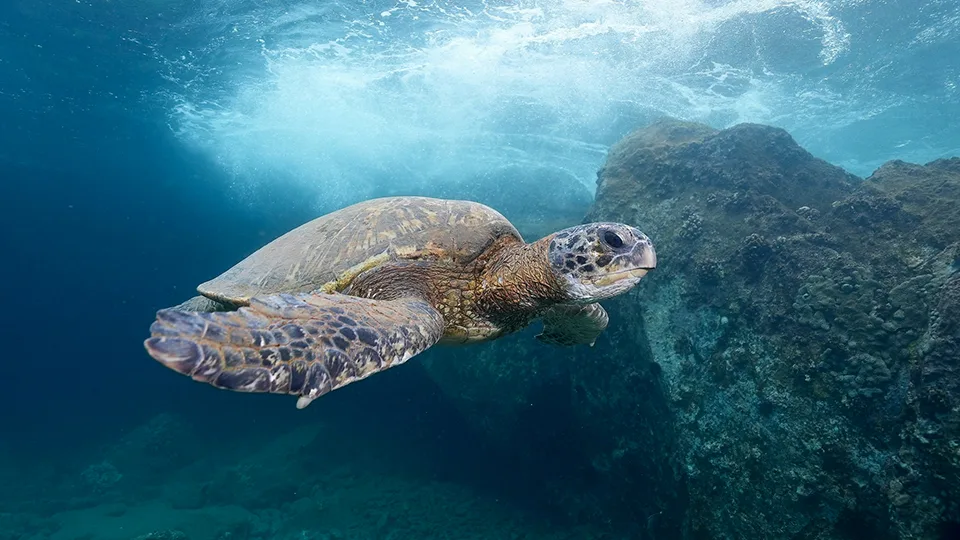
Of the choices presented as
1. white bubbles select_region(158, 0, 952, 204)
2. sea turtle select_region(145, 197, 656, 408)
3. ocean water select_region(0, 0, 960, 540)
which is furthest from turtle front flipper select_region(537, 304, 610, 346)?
white bubbles select_region(158, 0, 952, 204)

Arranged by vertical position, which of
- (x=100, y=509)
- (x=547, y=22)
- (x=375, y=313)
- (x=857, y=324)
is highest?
(x=547, y=22)

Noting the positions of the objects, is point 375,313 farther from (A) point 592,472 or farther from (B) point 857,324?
(A) point 592,472

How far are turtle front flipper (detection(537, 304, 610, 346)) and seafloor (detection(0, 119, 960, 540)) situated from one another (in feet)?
7.34

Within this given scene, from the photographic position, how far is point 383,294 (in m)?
3.38

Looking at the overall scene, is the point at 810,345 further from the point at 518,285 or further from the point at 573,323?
the point at 518,285

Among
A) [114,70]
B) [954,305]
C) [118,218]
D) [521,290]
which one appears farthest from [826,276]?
[118,218]

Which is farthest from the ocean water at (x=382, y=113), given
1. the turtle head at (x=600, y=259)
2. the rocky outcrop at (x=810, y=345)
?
the turtle head at (x=600, y=259)

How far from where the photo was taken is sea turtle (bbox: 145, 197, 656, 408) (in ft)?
5.60

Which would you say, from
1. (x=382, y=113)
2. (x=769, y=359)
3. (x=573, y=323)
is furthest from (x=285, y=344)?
(x=382, y=113)

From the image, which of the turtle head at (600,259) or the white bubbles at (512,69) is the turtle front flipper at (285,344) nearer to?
the turtle head at (600,259)

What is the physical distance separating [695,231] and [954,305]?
3.65 metres

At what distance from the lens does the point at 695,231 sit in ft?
22.5

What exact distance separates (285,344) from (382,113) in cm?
2533

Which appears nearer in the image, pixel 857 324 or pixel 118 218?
pixel 857 324
